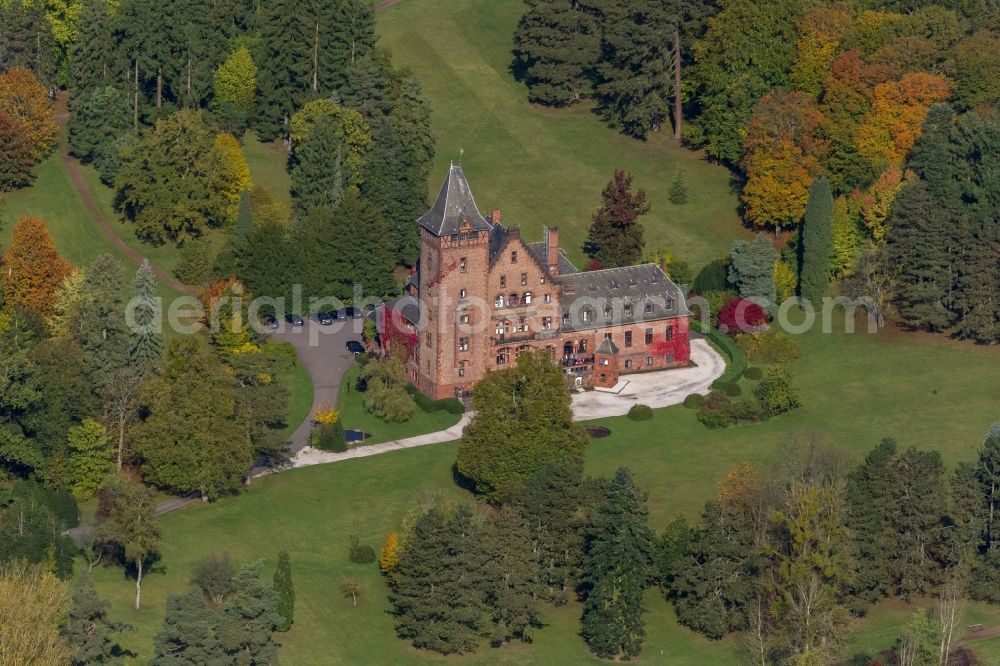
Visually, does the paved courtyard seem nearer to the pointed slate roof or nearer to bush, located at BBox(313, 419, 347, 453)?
the pointed slate roof

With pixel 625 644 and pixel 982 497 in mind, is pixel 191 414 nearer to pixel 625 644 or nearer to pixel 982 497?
pixel 625 644

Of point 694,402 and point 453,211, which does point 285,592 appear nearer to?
point 453,211

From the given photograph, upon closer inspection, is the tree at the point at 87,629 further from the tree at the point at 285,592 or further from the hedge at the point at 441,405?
the hedge at the point at 441,405

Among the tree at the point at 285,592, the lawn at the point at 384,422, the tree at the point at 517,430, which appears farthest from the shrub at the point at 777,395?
the tree at the point at 285,592

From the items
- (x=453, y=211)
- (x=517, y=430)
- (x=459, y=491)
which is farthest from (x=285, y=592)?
(x=453, y=211)

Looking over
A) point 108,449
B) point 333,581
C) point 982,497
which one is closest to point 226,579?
point 333,581

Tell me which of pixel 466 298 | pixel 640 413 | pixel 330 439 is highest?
pixel 466 298
